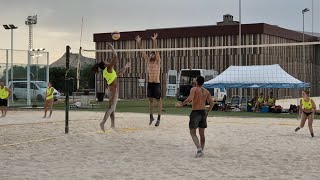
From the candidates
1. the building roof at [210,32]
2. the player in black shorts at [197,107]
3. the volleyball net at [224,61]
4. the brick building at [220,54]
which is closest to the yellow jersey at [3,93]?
the player in black shorts at [197,107]

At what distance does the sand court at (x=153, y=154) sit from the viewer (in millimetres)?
7250

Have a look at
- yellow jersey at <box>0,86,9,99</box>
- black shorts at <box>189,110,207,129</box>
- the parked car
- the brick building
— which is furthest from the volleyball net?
black shorts at <box>189,110,207,129</box>

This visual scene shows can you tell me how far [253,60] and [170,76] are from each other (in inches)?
439

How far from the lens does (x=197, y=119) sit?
353 inches

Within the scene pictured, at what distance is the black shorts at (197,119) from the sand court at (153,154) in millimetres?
554

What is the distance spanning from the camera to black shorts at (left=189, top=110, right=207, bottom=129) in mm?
8937

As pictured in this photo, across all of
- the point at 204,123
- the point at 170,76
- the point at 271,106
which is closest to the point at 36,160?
the point at 204,123

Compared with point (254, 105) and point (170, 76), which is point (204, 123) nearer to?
point (254, 105)

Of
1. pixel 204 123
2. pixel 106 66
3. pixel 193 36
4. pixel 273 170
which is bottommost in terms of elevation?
pixel 273 170

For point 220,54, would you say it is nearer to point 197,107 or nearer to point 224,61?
point 224,61

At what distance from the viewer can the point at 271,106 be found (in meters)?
24.3

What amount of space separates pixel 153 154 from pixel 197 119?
1009mm

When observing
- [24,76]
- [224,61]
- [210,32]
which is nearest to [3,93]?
[24,76]

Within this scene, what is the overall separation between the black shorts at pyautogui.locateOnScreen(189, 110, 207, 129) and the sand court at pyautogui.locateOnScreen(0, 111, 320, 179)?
554 mm
